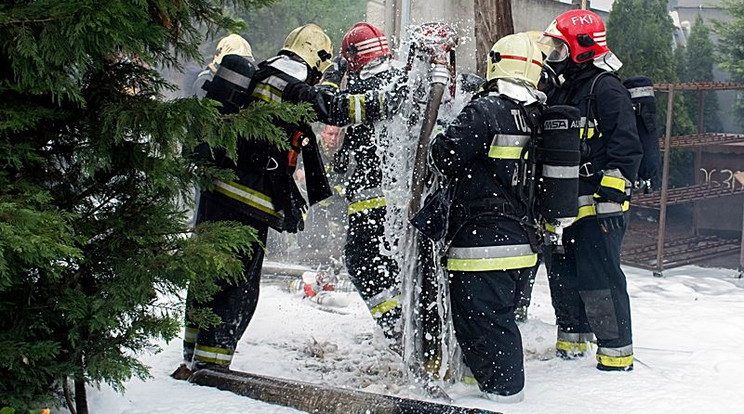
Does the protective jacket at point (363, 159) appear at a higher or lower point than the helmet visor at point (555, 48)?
lower

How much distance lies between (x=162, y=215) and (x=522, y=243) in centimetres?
194

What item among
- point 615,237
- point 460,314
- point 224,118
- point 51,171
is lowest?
point 460,314

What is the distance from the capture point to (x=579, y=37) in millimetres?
5246

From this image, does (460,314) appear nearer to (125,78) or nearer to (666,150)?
(125,78)

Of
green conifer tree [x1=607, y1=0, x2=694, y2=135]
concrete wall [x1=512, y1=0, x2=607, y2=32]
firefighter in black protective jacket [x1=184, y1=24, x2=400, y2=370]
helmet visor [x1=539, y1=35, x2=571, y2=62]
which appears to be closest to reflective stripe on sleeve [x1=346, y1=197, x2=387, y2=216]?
firefighter in black protective jacket [x1=184, y1=24, x2=400, y2=370]

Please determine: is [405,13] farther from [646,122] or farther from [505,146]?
[505,146]

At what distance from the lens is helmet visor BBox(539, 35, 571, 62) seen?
5.34 m

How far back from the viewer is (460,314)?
4.41 metres

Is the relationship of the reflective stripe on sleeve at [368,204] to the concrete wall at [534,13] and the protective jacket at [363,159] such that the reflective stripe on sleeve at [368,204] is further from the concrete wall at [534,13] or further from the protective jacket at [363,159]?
the concrete wall at [534,13]

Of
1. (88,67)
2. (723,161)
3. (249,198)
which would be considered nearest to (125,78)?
(88,67)

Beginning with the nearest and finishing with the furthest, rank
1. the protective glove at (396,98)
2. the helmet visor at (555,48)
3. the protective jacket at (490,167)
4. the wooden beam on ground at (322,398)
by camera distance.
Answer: the wooden beam on ground at (322,398) < the protective jacket at (490,167) < the protective glove at (396,98) < the helmet visor at (555,48)

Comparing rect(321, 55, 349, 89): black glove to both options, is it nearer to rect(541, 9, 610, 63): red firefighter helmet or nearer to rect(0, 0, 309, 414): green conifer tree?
rect(541, 9, 610, 63): red firefighter helmet

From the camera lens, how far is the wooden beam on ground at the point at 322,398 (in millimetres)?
3623

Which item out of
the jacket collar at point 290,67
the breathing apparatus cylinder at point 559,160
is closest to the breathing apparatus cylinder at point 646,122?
the breathing apparatus cylinder at point 559,160
